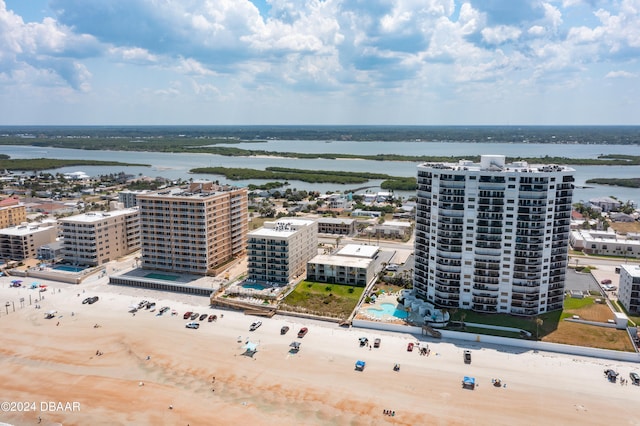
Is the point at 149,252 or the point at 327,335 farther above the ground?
the point at 149,252

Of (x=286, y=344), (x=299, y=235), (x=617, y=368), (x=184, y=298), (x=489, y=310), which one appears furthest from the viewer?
(x=299, y=235)

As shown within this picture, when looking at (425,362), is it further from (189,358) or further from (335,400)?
(189,358)

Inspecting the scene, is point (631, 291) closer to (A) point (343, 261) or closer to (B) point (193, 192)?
(A) point (343, 261)

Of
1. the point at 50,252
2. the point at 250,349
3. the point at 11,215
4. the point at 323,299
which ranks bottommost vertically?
the point at 250,349

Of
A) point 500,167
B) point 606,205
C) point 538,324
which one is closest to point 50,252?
point 500,167

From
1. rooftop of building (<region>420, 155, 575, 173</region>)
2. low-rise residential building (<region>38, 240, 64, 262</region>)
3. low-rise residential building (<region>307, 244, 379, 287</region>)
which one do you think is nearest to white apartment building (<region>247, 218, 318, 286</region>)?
low-rise residential building (<region>307, 244, 379, 287</region>)

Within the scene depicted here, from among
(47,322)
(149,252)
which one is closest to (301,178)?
(149,252)

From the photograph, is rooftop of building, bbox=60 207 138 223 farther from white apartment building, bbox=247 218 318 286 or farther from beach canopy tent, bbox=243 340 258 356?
beach canopy tent, bbox=243 340 258 356
